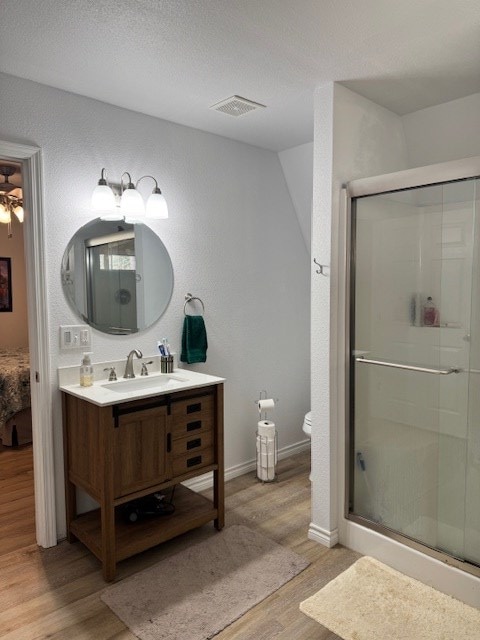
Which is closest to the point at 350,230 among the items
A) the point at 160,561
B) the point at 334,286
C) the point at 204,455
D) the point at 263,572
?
the point at 334,286

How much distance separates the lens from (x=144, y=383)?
275 cm

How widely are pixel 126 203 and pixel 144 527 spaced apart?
1.74 meters

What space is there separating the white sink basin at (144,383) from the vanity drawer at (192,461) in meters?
0.40

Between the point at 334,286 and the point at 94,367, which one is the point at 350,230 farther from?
the point at 94,367

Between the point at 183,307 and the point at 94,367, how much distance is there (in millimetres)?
703

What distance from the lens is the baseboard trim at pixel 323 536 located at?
2.56 m

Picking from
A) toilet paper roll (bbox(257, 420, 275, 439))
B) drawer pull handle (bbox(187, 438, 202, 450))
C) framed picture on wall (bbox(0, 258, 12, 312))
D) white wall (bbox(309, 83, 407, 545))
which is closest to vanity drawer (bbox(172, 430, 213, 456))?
drawer pull handle (bbox(187, 438, 202, 450))

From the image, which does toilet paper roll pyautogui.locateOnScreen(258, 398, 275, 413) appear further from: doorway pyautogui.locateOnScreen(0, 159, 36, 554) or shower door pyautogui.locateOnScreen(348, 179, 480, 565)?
doorway pyautogui.locateOnScreen(0, 159, 36, 554)

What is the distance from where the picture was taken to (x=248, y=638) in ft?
6.27

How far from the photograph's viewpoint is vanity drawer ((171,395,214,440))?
250 centimetres

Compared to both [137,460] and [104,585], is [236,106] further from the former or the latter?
[104,585]

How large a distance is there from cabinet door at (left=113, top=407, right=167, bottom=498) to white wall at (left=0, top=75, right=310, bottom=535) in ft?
1.68

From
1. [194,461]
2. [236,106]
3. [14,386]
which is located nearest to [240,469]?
[194,461]

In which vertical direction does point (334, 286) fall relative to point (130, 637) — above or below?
above
